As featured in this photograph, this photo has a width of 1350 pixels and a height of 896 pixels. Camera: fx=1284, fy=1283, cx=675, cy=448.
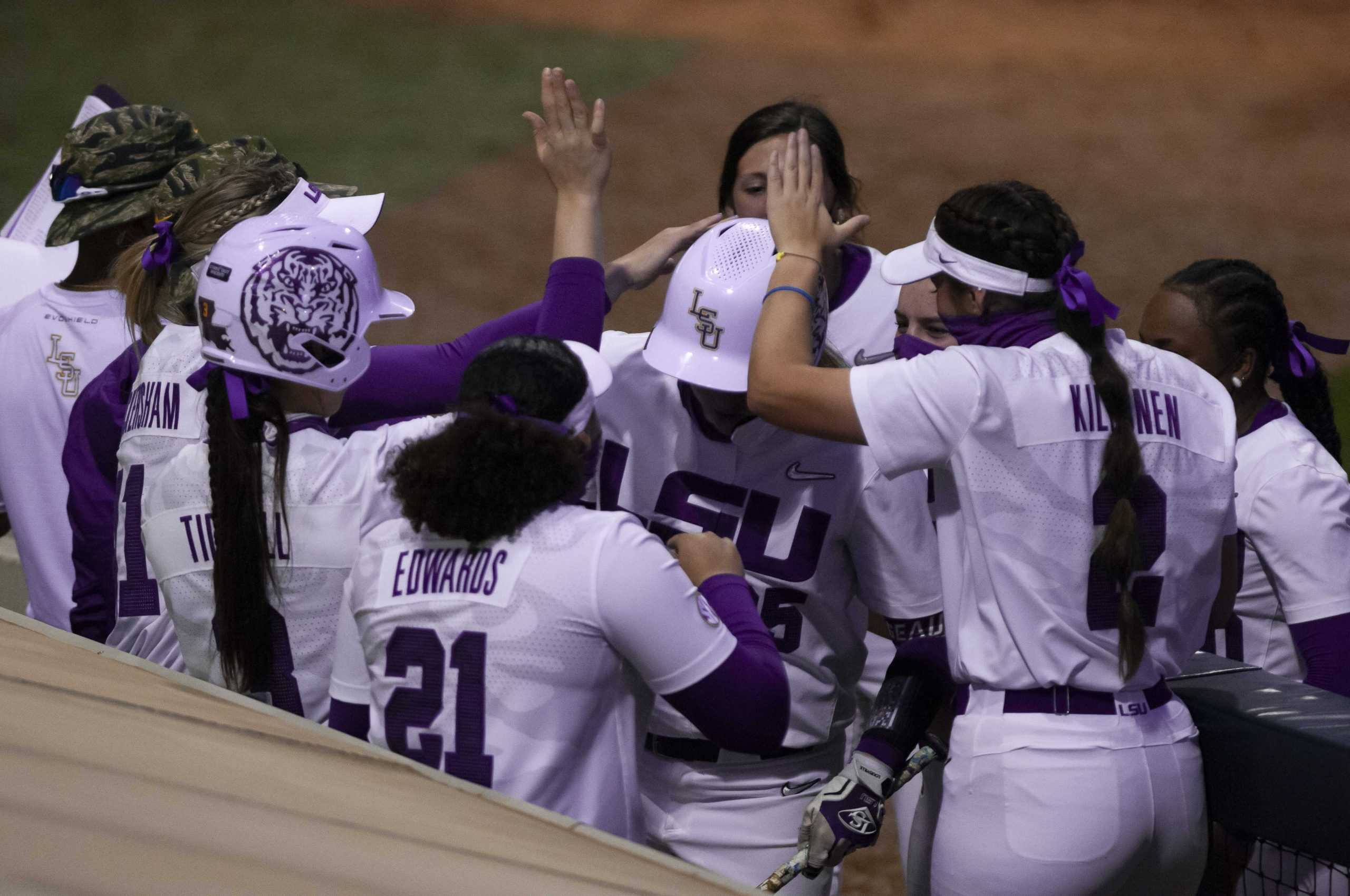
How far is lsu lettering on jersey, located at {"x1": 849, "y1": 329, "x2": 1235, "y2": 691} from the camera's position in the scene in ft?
5.36

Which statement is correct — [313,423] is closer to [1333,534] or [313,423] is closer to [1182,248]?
[1333,534]

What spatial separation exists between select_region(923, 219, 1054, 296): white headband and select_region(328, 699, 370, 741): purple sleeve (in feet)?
3.22

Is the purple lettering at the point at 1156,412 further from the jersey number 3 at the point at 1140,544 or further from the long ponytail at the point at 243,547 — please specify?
the long ponytail at the point at 243,547

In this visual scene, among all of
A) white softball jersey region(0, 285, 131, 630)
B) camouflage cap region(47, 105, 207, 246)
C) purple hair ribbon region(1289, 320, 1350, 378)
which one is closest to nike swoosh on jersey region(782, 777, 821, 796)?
purple hair ribbon region(1289, 320, 1350, 378)

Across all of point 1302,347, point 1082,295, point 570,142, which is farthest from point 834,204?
point 1082,295

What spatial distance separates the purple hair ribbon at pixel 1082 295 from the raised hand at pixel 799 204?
34 centimetres

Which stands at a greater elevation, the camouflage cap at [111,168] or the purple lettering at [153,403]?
the camouflage cap at [111,168]

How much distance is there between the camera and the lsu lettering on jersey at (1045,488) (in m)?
1.63

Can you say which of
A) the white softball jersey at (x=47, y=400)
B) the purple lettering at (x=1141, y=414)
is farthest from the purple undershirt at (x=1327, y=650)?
the white softball jersey at (x=47, y=400)

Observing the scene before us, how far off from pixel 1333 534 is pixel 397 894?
6.23ft

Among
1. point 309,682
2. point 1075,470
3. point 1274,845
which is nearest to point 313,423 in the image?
point 309,682

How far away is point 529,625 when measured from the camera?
1446mm

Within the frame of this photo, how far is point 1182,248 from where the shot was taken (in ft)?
27.0

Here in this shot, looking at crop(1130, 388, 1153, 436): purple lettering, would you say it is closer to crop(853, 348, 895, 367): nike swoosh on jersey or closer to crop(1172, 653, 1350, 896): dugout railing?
crop(1172, 653, 1350, 896): dugout railing
